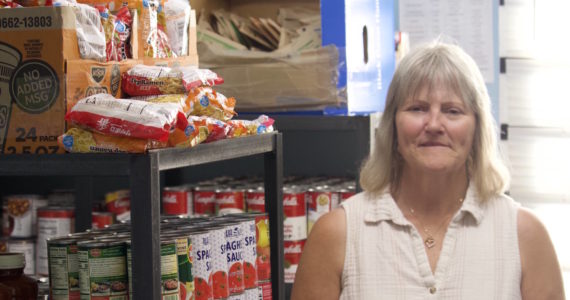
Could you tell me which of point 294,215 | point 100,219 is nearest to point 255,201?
point 294,215

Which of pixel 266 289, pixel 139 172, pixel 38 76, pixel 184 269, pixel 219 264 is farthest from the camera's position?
pixel 266 289

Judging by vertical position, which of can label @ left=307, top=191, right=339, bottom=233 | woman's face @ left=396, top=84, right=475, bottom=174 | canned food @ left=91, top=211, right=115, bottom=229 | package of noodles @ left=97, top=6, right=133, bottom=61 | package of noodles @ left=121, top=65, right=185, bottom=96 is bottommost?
canned food @ left=91, top=211, right=115, bottom=229

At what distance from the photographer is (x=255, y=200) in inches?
117

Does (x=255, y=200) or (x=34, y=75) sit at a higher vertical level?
(x=34, y=75)

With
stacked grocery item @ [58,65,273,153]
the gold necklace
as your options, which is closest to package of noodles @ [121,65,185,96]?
stacked grocery item @ [58,65,273,153]

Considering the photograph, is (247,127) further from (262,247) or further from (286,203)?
(286,203)

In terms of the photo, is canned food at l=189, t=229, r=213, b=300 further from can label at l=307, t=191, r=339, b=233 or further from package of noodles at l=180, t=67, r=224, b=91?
can label at l=307, t=191, r=339, b=233

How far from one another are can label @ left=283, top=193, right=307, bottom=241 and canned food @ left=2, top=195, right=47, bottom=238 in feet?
2.67

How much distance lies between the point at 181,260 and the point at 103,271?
0.17 meters

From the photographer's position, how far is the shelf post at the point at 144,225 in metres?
1.62

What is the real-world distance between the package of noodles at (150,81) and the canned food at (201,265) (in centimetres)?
31

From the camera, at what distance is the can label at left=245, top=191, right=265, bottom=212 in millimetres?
2947

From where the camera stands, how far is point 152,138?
1.62 metres

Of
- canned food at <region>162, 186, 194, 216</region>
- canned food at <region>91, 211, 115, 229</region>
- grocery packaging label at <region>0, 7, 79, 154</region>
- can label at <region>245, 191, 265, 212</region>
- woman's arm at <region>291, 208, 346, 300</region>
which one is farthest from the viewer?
canned food at <region>91, 211, 115, 229</region>
